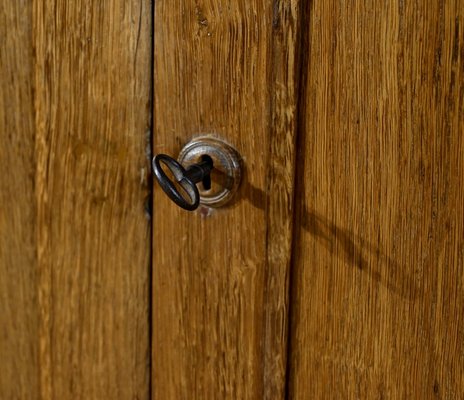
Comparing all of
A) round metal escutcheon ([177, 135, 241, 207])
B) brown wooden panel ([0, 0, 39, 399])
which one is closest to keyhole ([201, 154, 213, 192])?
round metal escutcheon ([177, 135, 241, 207])

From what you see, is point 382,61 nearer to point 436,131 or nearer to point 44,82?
point 436,131

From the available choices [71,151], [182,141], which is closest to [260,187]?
[182,141]

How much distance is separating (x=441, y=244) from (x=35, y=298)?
427 mm

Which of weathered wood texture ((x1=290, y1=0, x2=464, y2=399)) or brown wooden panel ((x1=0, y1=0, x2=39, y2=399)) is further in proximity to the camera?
brown wooden panel ((x1=0, y1=0, x2=39, y2=399))

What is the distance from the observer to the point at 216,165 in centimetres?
64

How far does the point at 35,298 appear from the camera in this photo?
746 millimetres

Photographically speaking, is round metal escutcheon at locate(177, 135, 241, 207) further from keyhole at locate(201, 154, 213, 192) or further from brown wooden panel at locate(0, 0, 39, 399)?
brown wooden panel at locate(0, 0, 39, 399)

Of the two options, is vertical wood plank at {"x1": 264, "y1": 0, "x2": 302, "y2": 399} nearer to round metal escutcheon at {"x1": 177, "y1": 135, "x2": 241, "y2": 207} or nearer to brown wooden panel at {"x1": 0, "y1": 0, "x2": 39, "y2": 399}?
round metal escutcheon at {"x1": 177, "y1": 135, "x2": 241, "y2": 207}

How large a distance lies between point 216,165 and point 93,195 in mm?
142

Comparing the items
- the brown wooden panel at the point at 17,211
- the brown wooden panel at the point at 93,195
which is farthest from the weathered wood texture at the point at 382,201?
the brown wooden panel at the point at 17,211

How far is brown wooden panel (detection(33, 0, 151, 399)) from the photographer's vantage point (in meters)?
0.67

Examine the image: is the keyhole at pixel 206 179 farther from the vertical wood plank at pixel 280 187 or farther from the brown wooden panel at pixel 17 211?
the brown wooden panel at pixel 17 211

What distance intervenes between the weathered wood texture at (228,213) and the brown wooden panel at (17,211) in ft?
0.48

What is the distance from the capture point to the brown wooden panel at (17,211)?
70 cm
